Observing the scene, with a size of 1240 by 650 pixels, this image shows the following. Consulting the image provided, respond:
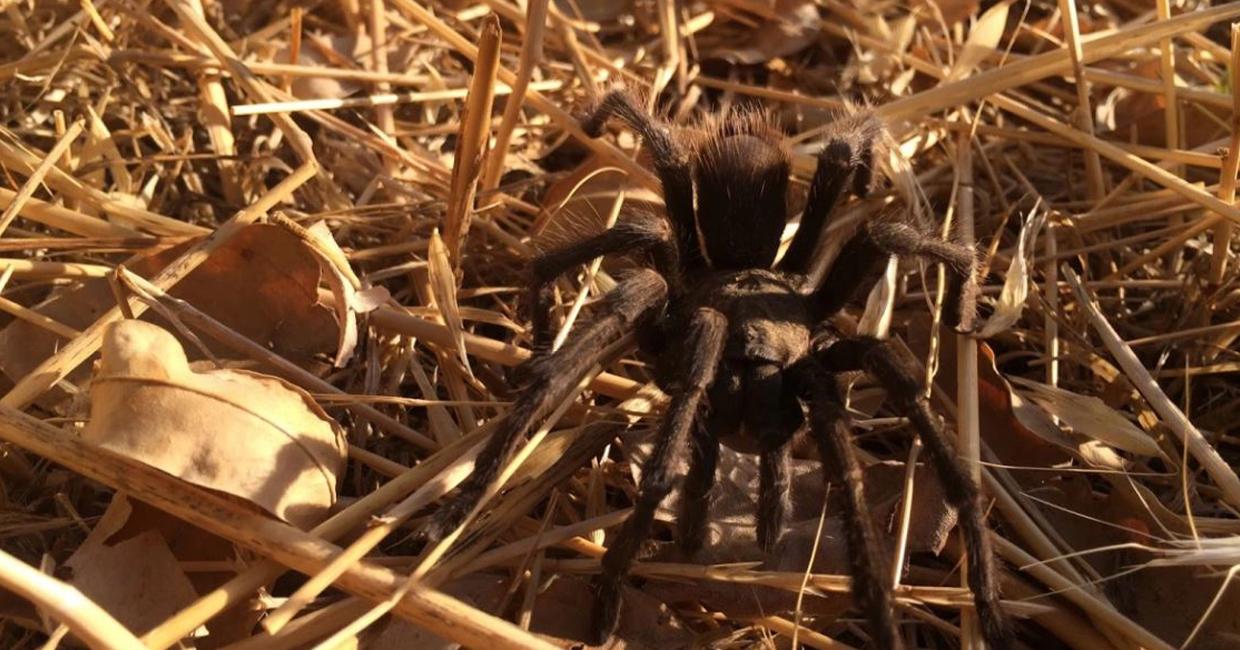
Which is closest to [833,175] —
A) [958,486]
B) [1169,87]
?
[958,486]

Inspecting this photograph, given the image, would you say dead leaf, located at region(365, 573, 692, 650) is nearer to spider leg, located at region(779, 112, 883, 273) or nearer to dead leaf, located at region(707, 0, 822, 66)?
spider leg, located at region(779, 112, 883, 273)

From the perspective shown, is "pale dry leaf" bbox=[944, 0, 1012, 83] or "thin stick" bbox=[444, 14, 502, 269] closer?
"thin stick" bbox=[444, 14, 502, 269]

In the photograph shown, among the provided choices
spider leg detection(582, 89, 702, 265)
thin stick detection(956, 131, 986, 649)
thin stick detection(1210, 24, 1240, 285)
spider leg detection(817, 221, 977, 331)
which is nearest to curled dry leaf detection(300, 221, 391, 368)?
spider leg detection(582, 89, 702, 265)

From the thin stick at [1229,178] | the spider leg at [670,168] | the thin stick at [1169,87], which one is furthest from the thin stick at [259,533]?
the thin stick at [1169,87]

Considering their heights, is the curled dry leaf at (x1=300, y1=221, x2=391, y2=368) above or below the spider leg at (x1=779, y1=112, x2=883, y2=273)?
below

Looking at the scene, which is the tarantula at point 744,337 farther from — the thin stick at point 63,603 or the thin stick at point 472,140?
the thin stick at point 63,603

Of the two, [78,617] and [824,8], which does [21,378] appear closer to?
[78,617]

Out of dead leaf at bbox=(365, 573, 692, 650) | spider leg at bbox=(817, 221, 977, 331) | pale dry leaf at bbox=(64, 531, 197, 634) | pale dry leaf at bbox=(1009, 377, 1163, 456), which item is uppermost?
spider leg at bbox=(817, 221, 977, 331)
